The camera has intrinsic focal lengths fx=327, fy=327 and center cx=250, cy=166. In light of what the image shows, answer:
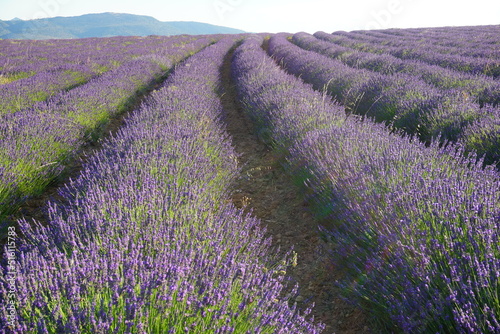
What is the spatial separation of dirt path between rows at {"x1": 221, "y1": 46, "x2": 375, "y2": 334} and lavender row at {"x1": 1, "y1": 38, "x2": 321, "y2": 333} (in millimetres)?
322

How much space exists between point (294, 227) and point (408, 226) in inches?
53.5

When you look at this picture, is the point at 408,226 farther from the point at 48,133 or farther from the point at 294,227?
the point at 48,133

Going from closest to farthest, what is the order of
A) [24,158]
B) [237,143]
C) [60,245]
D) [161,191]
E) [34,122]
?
[60,245] < [161,191] < [24,158] < [34,122] < [237,143]

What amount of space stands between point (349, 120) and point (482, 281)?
310 cm

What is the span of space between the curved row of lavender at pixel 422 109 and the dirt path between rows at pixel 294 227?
1515 millimetres

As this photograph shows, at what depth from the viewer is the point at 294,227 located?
10.2 ft

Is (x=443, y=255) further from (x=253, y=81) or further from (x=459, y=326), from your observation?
(x=253, y=81)

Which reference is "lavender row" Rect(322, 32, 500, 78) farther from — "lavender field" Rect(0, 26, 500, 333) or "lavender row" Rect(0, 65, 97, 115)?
"lavender row" Rect(0, 65, 97, 115)

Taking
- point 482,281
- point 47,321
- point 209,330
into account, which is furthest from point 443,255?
point 47,321

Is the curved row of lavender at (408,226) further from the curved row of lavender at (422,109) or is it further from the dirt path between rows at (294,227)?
the curved row of lavender at (422,109)

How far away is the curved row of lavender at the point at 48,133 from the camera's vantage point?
309cm

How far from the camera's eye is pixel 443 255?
65.1 inches

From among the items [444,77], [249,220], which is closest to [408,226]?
[249,220]

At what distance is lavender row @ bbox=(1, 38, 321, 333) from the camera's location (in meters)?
1.26
